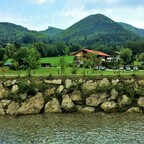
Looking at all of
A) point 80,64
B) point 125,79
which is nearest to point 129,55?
point 80,64

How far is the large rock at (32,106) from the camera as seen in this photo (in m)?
57.3

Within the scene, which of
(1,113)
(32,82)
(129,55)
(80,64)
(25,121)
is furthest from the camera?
(129,55)

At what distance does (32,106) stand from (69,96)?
6.64m

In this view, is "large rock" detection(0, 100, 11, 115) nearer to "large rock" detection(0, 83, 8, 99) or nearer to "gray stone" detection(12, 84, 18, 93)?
"large rock" detection(0, 83, 8, 99)

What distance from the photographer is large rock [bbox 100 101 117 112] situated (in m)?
58.3

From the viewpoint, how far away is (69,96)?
5972cm

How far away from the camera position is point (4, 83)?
6147 cm

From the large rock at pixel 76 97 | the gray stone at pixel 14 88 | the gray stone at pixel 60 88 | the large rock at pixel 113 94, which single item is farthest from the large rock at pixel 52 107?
the large rock at pixel 113 94

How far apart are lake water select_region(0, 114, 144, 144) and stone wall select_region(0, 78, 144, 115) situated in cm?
255

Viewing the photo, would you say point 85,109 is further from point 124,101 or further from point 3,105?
point 3,105

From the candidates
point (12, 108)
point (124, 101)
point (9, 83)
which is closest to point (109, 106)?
point (124, 101)

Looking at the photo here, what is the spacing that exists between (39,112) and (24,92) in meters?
4.51

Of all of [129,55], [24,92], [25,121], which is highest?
[129,55]

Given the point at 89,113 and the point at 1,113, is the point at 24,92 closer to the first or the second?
the point at 1,113
